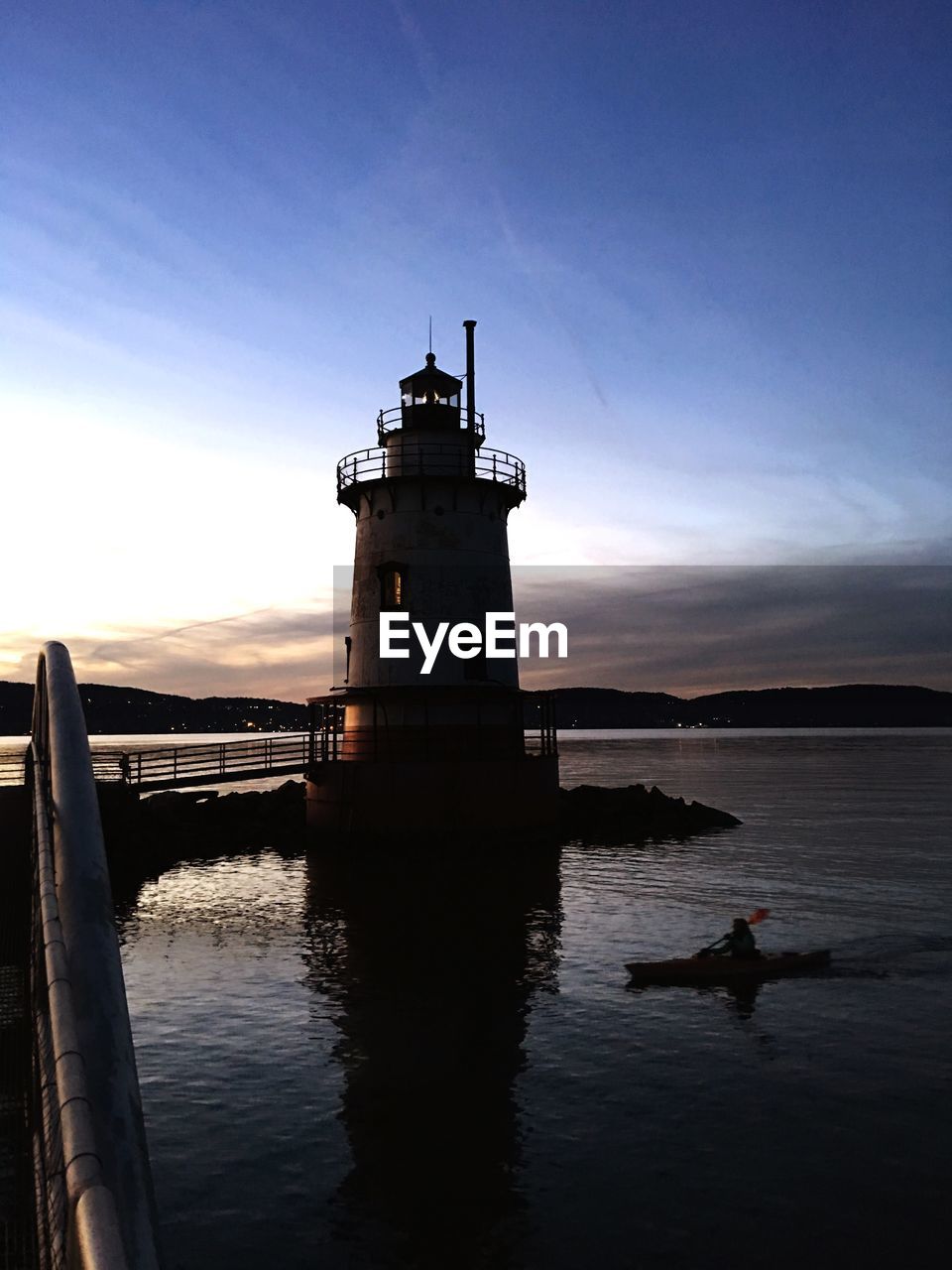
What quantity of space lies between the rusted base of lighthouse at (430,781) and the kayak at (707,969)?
1378cm

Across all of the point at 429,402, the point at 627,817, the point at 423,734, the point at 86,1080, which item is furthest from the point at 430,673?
the point at 86,1080

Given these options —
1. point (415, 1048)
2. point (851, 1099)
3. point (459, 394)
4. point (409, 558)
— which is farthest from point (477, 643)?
point (851, 1099)

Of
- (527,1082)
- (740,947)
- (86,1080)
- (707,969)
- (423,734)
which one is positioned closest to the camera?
(86,1080)

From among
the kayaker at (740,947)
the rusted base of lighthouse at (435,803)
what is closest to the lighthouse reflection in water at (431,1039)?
the rusted base of lighthouse at (435,803)

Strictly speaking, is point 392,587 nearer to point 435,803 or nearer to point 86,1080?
point 435,803

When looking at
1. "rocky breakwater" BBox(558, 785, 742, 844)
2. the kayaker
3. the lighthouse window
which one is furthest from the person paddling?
"rocky breakwater" BBox(558, 785, 742, 844)

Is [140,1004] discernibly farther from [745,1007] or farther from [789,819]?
[789,819]

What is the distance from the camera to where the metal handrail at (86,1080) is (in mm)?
3020

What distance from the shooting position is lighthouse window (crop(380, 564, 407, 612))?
119ft

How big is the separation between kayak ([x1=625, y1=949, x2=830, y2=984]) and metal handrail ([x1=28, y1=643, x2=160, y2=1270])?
16.6m

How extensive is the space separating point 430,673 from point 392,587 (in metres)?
3.40

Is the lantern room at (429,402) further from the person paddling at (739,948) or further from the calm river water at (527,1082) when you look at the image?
the person paddling at (739,948)

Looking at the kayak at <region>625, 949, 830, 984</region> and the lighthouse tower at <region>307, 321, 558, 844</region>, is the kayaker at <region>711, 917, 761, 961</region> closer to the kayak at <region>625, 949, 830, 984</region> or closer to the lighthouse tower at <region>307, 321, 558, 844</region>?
the kayak at <region>625, 949, 830, 984</region>

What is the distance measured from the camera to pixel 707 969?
20016 millimetres
